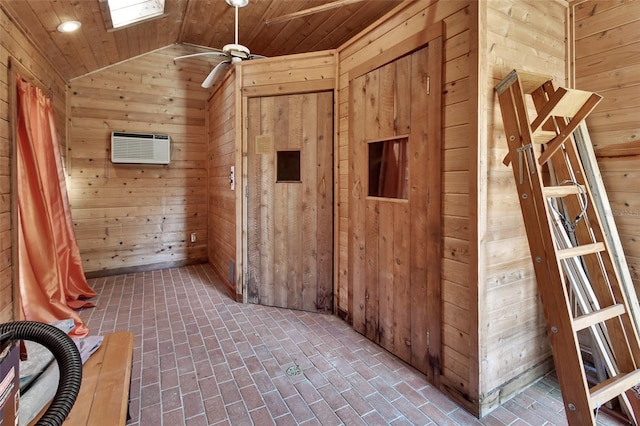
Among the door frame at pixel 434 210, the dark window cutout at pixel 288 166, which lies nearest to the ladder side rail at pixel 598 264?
the door frame at pixel 434 210

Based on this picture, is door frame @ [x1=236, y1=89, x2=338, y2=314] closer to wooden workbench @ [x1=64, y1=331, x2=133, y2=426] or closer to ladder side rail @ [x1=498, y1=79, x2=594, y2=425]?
wooden workbench @ [x1=64, y1=331, x2=133, y2=426]

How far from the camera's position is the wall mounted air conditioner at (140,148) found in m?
4.45

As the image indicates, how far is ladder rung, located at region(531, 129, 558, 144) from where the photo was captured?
1.75 meters

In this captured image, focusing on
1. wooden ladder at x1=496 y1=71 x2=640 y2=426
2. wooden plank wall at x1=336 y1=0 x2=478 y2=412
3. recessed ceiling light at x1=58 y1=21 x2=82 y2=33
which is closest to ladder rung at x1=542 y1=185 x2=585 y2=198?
wooden ladder at x1=496 y1=71 x2=640 y2=426

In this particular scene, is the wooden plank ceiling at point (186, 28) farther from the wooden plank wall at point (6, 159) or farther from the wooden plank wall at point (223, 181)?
the wooden plank wall at point (223, 181)

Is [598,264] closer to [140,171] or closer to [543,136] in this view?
[543,136]

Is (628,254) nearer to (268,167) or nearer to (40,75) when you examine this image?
(268,167)

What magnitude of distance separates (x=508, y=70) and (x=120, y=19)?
3.59m

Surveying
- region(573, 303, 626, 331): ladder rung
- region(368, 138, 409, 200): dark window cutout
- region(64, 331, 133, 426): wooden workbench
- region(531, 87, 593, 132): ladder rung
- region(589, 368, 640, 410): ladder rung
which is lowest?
region(589, 368, 640, 410): ladder rung

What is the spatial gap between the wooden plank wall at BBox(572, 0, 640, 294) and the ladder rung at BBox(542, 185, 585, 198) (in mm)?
556

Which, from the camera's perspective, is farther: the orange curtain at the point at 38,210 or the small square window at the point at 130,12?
the small square window at the point at 130,12

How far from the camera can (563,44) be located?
2191 millimetres

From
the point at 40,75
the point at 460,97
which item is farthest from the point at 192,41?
the point at 460,97

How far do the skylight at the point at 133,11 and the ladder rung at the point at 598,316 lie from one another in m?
4.20
